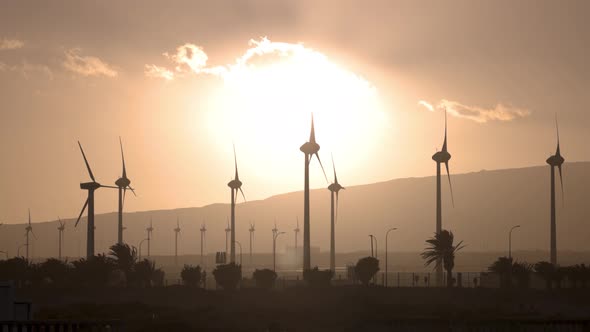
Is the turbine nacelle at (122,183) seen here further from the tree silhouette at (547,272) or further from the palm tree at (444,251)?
the tree silhouette at (547,272)

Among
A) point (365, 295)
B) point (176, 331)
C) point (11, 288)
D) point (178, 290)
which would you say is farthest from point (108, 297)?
point (11, 288)

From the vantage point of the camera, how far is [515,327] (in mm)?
52875

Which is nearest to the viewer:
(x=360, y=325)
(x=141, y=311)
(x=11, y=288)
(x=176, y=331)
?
(x=11, y=288)

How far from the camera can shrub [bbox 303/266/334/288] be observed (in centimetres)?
12812

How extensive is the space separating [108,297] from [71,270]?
11.3m

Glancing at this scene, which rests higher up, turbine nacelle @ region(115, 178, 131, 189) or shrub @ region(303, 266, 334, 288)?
turbine nacelle @ region(115, 178, 131, 189)

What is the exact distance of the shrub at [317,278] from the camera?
420ft

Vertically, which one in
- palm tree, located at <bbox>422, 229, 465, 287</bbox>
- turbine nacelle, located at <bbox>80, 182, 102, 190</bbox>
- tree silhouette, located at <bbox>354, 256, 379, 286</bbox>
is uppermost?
turbine nacelle, located at <bbox>80, 182, 102, 190</bbox>

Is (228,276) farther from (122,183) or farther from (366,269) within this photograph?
(122,183)

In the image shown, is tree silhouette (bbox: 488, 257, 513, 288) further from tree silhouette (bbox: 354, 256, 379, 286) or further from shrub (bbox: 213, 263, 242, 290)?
shrub (bbox: 213, 263, 242, 290)

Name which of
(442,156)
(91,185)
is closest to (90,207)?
(91,185)

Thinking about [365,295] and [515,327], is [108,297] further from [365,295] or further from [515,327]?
[515,327]

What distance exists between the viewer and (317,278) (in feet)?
423

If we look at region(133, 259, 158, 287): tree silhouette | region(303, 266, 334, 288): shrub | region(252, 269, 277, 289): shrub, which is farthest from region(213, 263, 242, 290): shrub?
region(303, 266, 334, 288): shrub
